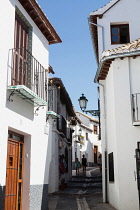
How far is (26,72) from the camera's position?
27.3 feet

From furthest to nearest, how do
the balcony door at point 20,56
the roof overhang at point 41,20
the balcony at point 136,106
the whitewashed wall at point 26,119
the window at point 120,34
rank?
the window at point 120,34, the balcony at point 136,106, the roof overhang at point 41,20, the balcony door at point 20,56, the whitewashed wall at point 26,119

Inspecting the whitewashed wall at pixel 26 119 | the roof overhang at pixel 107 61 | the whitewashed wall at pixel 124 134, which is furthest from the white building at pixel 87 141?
the whitewashed wall at pixel 26 119

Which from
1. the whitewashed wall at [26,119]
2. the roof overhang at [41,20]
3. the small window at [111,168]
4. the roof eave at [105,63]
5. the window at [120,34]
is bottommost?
the small window at [111,168]

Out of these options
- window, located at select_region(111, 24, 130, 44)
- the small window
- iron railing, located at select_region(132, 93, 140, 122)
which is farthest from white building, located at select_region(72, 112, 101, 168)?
iron railing, located at select_region(132, 93, 140, 122)

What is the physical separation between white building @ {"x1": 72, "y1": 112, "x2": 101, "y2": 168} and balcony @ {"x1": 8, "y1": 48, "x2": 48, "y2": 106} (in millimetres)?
26388

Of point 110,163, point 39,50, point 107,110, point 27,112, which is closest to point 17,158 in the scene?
point 27,112

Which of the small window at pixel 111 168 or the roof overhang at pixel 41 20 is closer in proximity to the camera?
the roof overhang at pixel 41 20

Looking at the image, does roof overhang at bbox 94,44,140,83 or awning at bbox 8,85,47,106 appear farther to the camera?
roof overhang at bbox 94,44,140,83

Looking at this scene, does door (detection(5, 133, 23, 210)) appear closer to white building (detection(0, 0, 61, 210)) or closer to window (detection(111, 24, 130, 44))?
white building (detection(0, 0, 61, 210))

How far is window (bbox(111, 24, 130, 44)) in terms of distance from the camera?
1416cm

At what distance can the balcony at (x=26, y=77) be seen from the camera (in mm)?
7238

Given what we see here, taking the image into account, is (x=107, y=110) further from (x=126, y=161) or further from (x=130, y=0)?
(x=130, y=0)

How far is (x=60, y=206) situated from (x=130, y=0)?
32.7 feet

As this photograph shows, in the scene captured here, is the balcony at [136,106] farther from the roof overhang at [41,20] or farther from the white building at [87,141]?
the white building at [87,141]
